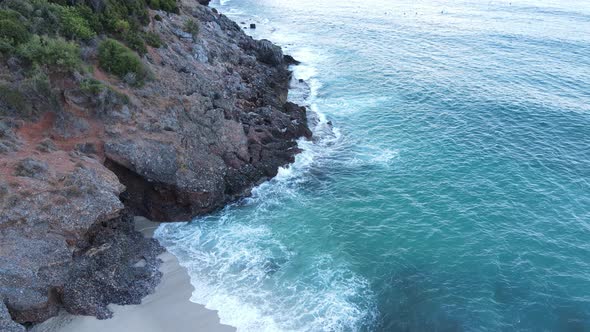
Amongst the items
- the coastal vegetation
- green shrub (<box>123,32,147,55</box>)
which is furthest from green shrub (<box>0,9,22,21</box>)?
green shrub (<box>123,32,147,55</box>)

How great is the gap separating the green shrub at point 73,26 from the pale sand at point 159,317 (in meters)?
24.7

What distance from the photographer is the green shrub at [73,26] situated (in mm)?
40094

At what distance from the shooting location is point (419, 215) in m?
39.7

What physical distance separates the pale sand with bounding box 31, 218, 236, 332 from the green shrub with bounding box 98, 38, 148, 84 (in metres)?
20.6

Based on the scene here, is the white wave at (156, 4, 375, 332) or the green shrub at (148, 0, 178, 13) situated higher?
the green shrub at (148, 0, 178, 13)

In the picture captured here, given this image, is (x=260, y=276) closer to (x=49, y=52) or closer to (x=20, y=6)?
(x=49, y=52)

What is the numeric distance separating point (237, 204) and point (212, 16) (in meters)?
50.7

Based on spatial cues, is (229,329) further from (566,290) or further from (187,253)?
(566,290)

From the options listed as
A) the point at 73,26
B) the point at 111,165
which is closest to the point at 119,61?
the point at 73,26

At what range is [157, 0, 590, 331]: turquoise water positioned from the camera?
101 feet

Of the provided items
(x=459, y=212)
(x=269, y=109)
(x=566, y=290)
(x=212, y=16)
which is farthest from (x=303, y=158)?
(x=212, y=16)

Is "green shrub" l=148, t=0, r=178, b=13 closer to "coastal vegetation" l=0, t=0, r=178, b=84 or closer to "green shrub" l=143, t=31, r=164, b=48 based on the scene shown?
"coastal vegetation" l=0, t=0, r=178, b=84

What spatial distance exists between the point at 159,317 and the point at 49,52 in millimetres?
23623

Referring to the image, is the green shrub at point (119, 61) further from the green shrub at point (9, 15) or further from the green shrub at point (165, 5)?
the green shrub at point (165, 5)
